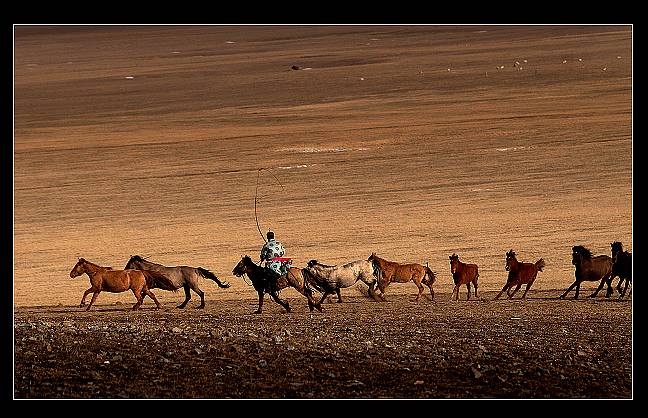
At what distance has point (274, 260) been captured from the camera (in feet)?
65.8

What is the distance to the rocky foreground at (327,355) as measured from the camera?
16.4 meters

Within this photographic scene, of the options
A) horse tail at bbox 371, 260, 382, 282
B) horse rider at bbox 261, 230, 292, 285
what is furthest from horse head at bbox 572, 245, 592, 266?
horse rider at bbox 261, 230, 292, 285

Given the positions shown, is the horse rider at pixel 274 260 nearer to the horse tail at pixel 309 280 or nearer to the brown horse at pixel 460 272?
the horse tail at pixel 309 280

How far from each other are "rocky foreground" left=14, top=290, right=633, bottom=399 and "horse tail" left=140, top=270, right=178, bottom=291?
0.53 meters

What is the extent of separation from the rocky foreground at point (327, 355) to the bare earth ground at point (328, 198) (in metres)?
0.05

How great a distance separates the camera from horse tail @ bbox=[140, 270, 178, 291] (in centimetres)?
2109

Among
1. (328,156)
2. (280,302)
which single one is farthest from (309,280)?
(328,156)

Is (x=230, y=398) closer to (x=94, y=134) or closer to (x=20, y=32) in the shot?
(x=94, y=134)

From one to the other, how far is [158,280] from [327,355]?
14.9ft

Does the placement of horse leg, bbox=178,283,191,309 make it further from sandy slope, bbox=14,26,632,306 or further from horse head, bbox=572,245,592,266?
horse head, bbox=572,245,592,266

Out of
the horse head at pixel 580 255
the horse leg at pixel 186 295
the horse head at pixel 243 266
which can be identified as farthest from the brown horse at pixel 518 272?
the horse leg at pixel 186 295

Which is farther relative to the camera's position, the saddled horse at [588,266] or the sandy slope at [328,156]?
the sandy slope at [328,156]

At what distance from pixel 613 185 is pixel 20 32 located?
69.9 m

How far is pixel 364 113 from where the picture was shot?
53656mm
